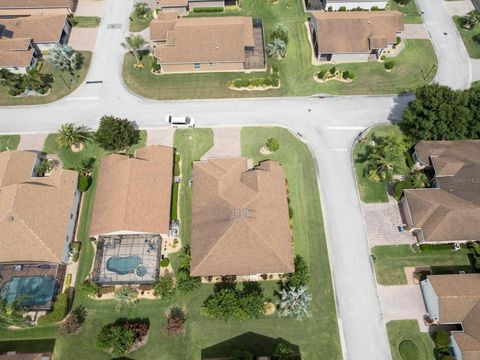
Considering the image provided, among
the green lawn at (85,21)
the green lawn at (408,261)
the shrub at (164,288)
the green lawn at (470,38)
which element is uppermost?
the green lawn at (85,21)

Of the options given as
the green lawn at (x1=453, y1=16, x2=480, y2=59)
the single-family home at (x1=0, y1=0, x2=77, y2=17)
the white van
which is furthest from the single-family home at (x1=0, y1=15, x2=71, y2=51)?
the green lawn at (x1=453, y1=16, x2=480, y2=59)

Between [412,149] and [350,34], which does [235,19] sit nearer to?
[350,34]

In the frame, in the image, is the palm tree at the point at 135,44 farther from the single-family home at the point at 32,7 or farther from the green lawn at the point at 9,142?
the green lawn at the point at 9,142

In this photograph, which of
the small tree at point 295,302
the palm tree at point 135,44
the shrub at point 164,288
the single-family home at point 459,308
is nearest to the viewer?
the single-family home at point 459,308

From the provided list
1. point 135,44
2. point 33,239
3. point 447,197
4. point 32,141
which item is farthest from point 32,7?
point 447,197

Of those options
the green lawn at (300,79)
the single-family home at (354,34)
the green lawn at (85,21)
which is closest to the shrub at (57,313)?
the green lawn at (300,79)

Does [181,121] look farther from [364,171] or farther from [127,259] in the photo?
[364,171]

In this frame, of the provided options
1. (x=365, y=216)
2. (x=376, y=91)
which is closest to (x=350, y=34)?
(x=376, y=91)
